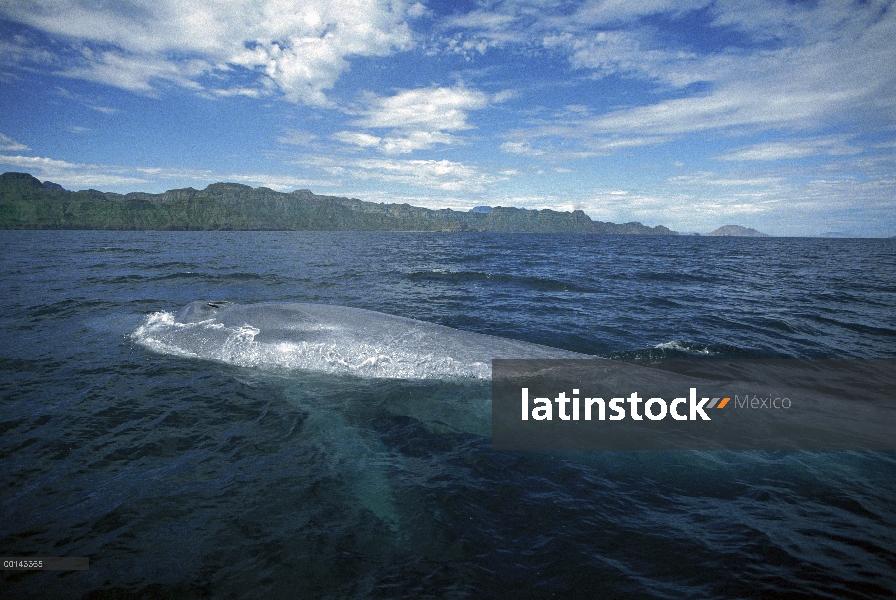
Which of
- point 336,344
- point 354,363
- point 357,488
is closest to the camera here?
point 357,488

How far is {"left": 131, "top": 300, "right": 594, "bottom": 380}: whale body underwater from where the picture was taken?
28.8ft

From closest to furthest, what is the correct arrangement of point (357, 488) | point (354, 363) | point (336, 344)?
point (357, 488), point (354, 363), point (336, 344)

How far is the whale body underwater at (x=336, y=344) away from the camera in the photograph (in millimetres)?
8789

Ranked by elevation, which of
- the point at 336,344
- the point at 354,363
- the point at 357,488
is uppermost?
the point at 336,344

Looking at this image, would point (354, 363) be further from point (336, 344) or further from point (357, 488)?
point (357, 488)

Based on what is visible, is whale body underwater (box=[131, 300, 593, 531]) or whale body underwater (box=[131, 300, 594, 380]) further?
whale body underwater (box=[131, 300, 594, 380])

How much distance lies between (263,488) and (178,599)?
1.55 metres

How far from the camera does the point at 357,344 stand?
9242 millimetres

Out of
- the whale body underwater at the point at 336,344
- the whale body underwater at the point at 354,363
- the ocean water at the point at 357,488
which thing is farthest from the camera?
the whale body underwater at the point at 336,344

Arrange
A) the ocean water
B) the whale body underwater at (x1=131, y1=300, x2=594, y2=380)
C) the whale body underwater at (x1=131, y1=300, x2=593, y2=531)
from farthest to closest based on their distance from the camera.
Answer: the whale body underwater at (x1=131, y1=300, x2=594, y2=380)
the whale body underwater at (x1=131, y1=300, x2=593, y2=531)
the ocean water

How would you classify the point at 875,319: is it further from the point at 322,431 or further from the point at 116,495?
the point at 116,495

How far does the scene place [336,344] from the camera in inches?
363

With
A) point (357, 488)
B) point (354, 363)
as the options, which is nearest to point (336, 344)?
point (354, 363)

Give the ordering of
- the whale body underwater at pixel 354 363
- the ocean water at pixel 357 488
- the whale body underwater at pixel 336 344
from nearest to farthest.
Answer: the ocean water at pixel 357 488
the whale body underwater at pixel 354 363
the whale body underwater at pixel 336 344
